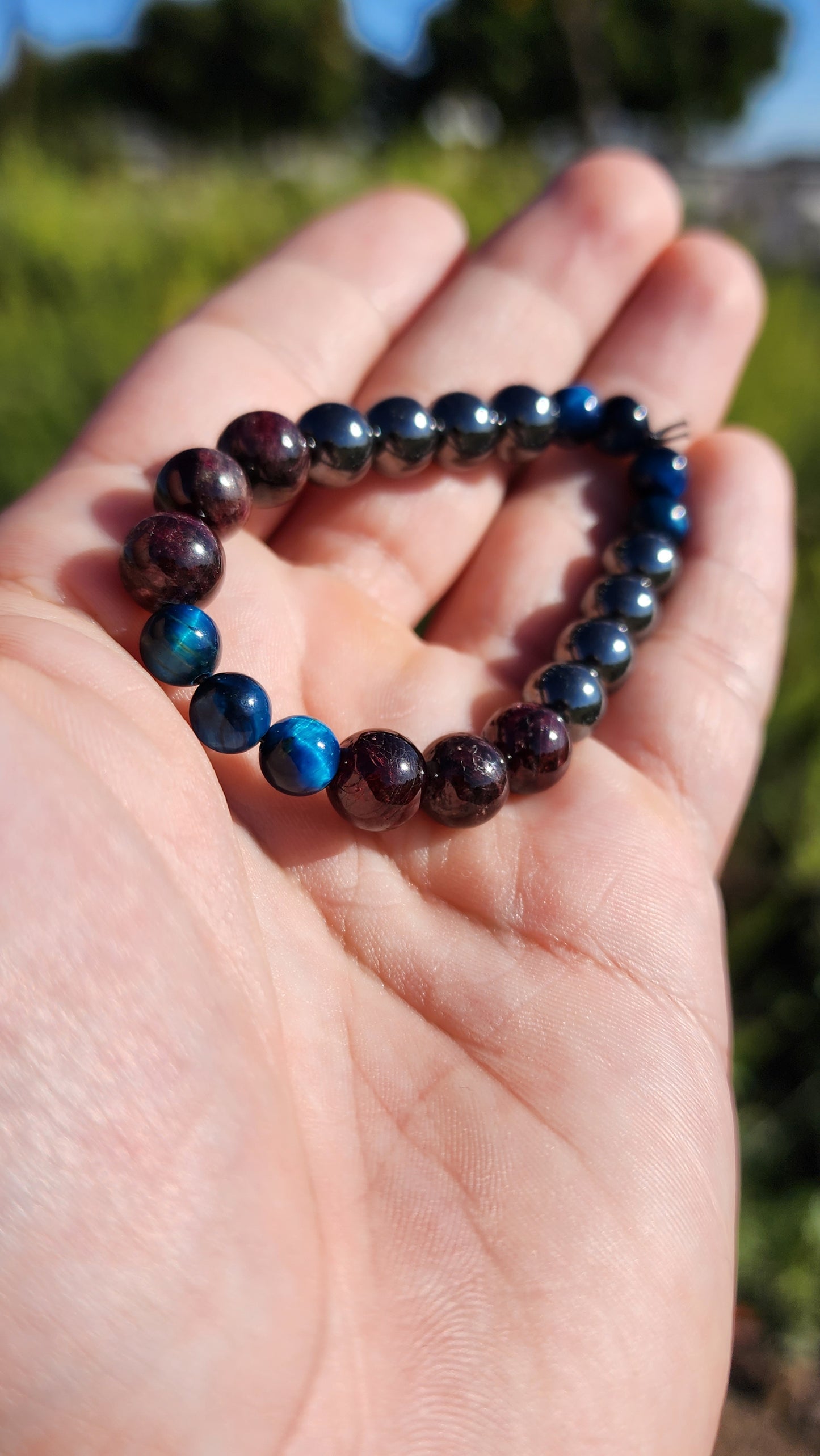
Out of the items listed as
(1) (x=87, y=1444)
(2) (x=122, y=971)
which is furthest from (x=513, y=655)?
(1) (x=87, y=1444)

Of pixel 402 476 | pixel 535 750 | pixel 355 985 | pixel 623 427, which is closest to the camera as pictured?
pixel 355 985

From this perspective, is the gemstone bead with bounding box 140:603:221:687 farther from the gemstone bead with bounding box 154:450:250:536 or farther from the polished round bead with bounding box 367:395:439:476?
the polished round bead with bounding box 367:395:439:476

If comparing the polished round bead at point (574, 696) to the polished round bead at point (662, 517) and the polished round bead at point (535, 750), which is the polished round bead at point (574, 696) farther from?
the polished round bead at point (662, 517)

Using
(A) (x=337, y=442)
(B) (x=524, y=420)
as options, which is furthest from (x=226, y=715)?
(B) (x=524, y=420)

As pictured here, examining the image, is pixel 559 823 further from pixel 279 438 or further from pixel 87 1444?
pixel 87 1444

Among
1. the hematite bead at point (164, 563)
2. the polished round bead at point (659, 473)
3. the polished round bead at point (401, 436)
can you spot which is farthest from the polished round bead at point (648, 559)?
the hematite bead at point (164, 563)

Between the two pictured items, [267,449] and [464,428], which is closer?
[267,449]

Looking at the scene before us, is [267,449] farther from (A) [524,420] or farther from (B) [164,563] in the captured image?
(A) [524,420]
